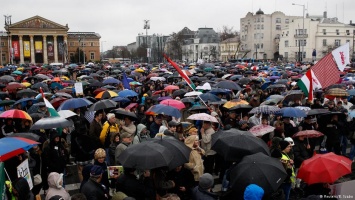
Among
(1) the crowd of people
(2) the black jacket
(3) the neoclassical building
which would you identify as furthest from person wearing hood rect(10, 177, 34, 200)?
(3) the neoclassical building

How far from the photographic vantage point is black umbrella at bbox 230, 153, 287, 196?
5316 millimetres

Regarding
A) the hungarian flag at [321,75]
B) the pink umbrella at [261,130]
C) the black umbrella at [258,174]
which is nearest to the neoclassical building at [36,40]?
the hungarian flag at [321,75]

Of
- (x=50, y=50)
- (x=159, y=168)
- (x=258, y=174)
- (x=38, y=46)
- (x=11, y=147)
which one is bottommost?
(x=159, y=168)

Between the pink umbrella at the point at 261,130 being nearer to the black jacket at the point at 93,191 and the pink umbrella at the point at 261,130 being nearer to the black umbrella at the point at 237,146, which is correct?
the black umbrella at the point at 237,146

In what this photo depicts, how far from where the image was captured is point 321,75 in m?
10.5

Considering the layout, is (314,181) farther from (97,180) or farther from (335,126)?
(335,126)

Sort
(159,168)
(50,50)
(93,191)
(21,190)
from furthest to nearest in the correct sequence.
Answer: (50,50) < (159,168) < (93,191) < (21,190)

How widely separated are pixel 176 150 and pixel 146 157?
2.01ft

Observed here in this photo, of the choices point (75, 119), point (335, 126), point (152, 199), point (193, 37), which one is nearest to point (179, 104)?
point (75, 119)

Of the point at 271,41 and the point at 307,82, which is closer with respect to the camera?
the point at 307,82

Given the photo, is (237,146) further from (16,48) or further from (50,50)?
(50,50)

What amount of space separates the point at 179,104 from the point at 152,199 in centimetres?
496

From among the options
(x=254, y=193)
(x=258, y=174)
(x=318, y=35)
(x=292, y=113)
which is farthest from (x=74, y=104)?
(x=318, y=35)

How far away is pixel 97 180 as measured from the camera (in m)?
5.64
